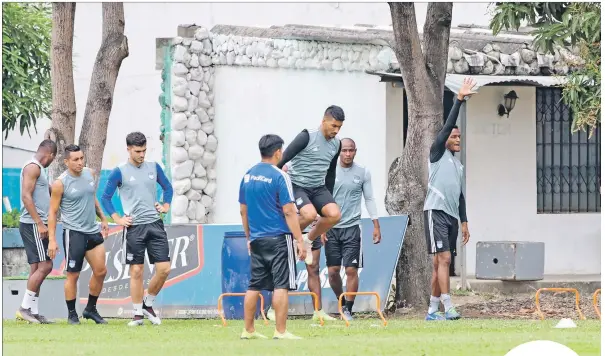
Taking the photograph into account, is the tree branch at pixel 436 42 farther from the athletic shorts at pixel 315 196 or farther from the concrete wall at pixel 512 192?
the concrete wall at pixel 512 192

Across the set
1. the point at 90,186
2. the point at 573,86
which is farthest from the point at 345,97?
the point at 90,186

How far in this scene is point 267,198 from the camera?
12719 millimetres

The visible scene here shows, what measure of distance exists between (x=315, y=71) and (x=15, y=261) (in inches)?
264

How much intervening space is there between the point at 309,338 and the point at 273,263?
0.76 m

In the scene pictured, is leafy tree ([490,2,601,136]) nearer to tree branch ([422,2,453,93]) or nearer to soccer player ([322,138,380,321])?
tree branch ([422,2,453,93])

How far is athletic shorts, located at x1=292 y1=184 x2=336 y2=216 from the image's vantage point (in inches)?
568

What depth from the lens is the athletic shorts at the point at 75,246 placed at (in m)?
15.6

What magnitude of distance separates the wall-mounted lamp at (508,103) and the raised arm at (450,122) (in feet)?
23.5

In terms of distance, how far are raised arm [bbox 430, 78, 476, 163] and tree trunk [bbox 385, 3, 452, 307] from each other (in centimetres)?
230

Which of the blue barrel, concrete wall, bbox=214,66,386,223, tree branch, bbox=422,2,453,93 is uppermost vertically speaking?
tree branch, bbox=422,2,453,93

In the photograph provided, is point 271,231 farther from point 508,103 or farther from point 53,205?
point 508,103

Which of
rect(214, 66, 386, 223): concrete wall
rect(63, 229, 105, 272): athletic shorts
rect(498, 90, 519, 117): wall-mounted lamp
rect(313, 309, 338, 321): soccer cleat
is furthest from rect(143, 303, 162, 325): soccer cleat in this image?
rect(498, 90, 519, 117): wall-mounted lamp

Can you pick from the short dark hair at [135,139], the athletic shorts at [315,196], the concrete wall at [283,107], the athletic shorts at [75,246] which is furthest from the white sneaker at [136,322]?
the concrete wall at [283,107]

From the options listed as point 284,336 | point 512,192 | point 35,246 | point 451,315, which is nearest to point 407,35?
point 451,315
